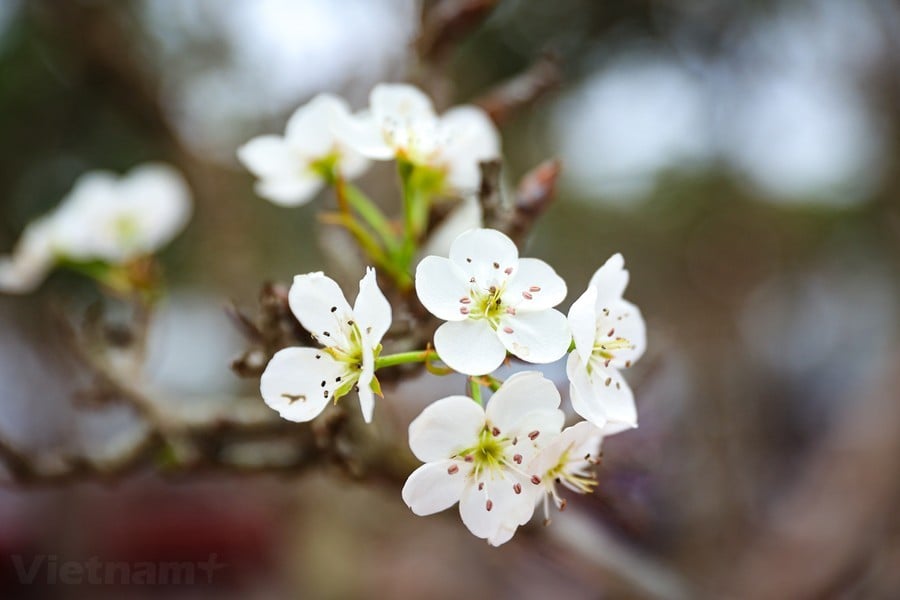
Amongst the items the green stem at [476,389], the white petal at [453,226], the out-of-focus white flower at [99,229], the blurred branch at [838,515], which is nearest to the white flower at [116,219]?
the out-of-focus white flower at [99,229]

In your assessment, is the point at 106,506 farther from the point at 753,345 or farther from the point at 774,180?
the point at 774,180

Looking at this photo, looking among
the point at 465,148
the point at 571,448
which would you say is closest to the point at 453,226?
the point at 465,148

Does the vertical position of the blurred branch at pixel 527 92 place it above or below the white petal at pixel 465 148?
above

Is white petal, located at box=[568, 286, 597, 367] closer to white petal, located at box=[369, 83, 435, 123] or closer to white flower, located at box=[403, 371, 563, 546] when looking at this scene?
white flower, located at box=[403, 371, 563, 546]

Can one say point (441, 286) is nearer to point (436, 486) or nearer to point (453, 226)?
point (436, 486)

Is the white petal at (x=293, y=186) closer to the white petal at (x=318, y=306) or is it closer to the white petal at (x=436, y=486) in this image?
the white petal at (x=318, y=306)

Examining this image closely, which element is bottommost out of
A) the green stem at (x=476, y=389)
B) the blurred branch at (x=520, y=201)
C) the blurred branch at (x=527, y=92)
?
the green stem at (x=476, y=389)

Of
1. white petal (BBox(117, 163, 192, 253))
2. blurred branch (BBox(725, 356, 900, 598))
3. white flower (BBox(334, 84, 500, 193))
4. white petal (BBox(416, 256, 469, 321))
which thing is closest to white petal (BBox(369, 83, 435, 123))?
white flower (BBox(334, 84, 500, 193))
